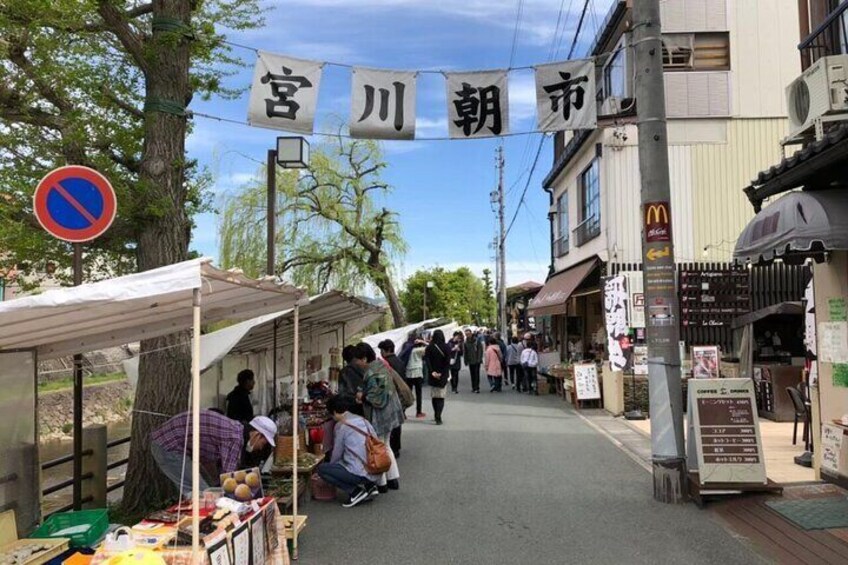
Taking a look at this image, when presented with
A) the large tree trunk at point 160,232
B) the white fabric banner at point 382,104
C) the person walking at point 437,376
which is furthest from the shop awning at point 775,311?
the large tree trunk at point 160,232

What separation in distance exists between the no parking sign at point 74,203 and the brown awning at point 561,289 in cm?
1408

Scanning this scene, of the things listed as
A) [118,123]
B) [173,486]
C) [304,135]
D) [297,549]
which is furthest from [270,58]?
[297,549]

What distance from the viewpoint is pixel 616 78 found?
56.0ft

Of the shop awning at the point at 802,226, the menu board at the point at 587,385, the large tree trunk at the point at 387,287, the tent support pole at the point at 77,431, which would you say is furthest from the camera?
the large tree trunk at the point at 387,287

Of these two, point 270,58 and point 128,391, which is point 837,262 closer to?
point 270,58

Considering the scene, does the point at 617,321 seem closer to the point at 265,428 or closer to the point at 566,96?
the point at 566,96

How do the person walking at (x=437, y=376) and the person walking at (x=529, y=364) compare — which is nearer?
the person walking at (x=437, y=376)

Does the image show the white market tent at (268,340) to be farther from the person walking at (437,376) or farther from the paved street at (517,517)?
the paved street at (517,517)

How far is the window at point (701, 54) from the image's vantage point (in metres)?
16.8

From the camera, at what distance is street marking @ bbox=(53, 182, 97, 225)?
5.26 meters

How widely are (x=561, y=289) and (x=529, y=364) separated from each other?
2.49 meters

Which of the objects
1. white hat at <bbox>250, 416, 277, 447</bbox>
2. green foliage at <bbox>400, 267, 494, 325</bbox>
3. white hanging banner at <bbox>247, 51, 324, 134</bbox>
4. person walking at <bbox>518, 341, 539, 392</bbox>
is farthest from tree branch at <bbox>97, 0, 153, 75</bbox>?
green foliage at <bbox>400, 267, 494, 325</bbox>

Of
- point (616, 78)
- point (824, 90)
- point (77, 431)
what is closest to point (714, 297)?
point (616, 78)

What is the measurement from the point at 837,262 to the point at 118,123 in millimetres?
8659
